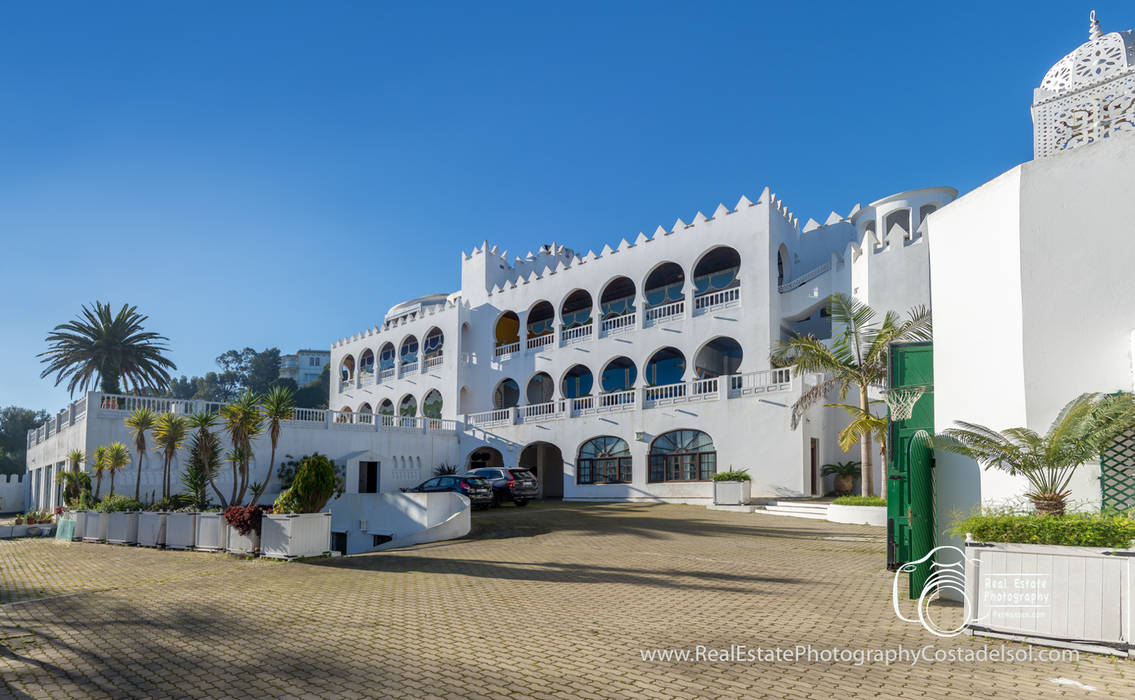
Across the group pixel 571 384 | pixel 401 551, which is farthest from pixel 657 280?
pixel 401 551

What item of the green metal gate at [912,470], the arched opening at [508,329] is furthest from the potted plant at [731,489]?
the arched opening at [508,329]

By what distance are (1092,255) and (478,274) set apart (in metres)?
36.3

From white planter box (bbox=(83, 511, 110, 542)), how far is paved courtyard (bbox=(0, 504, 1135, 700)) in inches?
213

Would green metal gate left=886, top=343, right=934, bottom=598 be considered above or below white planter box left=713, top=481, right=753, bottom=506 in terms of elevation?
above

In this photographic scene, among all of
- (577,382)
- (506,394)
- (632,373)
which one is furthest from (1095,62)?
(506,394)

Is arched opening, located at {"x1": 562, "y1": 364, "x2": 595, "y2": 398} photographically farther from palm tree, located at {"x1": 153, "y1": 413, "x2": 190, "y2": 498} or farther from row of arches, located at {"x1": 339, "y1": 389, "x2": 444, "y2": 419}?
palm tree, located at {"x1": 153, "y1": 413, "x2": 190, "y2": 498}

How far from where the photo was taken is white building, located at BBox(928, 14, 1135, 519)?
8.38 m

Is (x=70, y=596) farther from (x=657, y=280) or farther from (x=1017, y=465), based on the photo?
(x=657, y=280)

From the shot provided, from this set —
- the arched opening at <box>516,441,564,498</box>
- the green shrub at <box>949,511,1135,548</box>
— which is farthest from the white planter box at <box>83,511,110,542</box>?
the green shrub at <box>949,511,1135,548</box>

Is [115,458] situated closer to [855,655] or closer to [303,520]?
[303,520]

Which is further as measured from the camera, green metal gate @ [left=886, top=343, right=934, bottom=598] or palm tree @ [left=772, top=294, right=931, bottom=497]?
palm tree @ [left=772, top=294, right=931, bottom=497]

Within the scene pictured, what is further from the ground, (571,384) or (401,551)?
(571,384)

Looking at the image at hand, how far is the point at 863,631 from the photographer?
748cm

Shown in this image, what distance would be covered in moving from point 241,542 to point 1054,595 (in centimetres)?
1441
